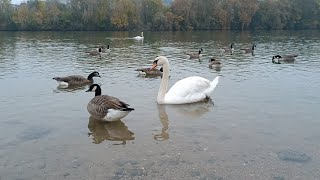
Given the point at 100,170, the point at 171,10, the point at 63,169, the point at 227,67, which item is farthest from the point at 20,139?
the point at 171,10

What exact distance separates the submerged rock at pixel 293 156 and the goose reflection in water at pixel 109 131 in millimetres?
3431

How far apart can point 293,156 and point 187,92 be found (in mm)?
4926

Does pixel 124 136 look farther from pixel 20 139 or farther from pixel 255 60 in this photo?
pixel 255 60

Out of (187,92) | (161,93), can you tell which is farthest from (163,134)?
(187,92)

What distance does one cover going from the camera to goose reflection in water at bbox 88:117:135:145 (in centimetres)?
892

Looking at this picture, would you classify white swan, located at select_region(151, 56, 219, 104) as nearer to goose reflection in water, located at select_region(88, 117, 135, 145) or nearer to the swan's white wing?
the swan's white wing

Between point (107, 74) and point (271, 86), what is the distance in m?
8.07

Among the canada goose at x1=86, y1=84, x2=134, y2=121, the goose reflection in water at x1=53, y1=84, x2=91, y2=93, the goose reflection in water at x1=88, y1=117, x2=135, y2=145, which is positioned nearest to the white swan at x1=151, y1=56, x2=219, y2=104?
the goose reflection in water at x1=88, y1=117, x2=135, y2=145

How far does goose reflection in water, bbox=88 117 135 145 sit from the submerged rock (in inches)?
135

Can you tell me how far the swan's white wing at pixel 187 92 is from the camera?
1195 cm

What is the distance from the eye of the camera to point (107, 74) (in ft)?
61.4

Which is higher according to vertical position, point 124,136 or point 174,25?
point 174,25

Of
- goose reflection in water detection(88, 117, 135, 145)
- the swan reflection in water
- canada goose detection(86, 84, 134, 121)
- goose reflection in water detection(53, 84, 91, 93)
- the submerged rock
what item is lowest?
the submerged rock

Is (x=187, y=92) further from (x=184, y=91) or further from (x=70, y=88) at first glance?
(x=70, y=88)
